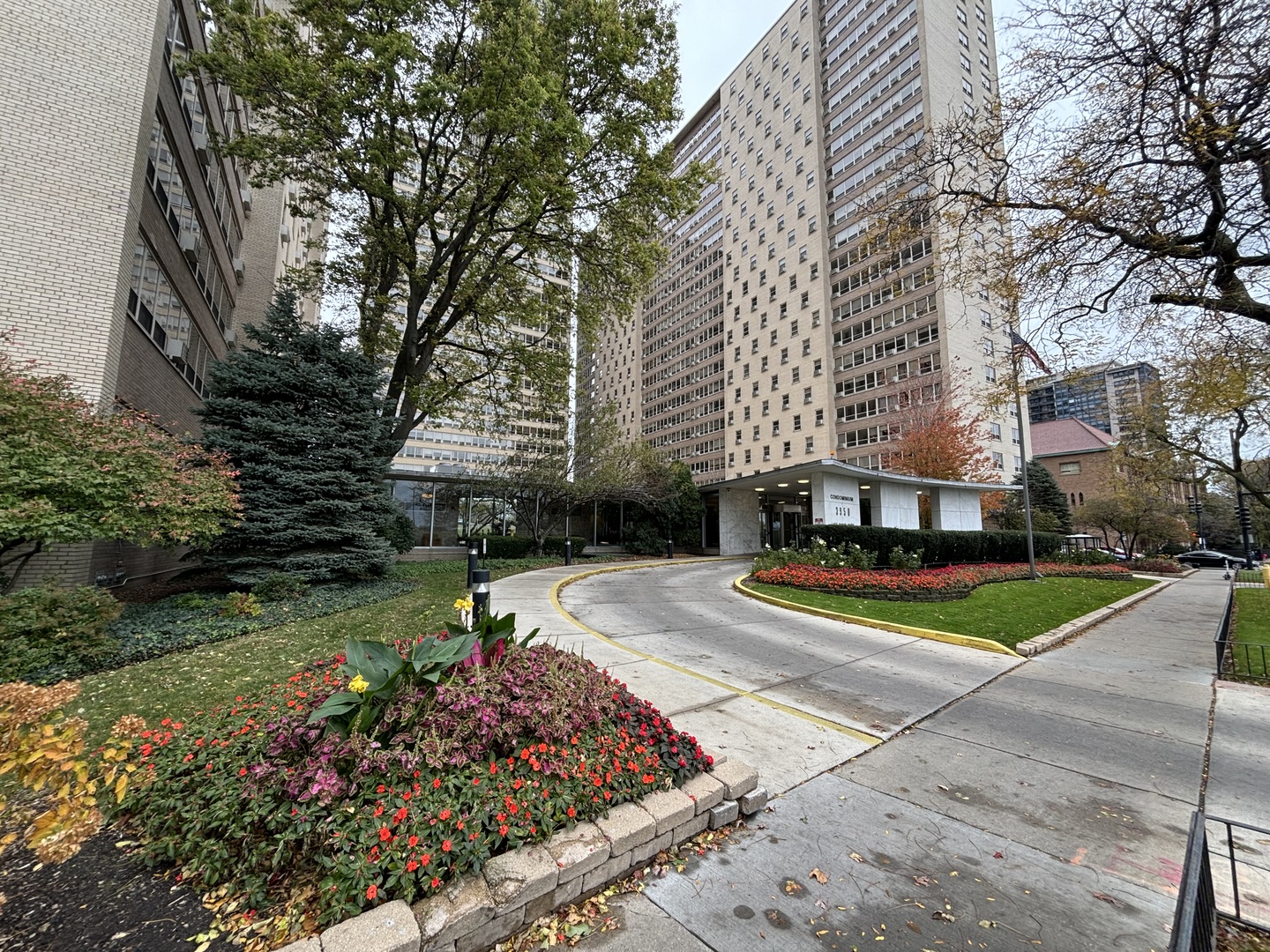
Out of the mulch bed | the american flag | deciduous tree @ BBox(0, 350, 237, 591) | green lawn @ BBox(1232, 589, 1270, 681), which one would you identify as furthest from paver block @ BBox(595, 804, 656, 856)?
green lawn @ BBox(1232, 589, 1270, 681)

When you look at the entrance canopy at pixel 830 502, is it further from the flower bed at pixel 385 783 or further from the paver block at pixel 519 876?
the paver block at pixel 519 876

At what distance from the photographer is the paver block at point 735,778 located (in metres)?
3.32

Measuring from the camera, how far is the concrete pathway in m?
A: 2.46

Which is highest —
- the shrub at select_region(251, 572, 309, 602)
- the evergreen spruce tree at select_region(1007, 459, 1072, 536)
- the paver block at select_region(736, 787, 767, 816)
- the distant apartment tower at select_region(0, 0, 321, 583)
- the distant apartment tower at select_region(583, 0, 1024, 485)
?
the distant apartment tower at select_region(583, 0, 1024, 485)

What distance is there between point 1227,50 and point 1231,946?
7949 millimetres

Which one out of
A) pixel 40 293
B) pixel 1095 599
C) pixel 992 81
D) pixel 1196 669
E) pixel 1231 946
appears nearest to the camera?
pixel 1231 946

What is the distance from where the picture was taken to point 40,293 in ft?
30.7

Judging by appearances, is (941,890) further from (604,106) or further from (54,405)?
(604,106)

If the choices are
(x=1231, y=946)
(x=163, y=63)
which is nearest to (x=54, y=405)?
(x=163, y=63)

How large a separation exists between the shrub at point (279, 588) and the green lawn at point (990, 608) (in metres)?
10.6

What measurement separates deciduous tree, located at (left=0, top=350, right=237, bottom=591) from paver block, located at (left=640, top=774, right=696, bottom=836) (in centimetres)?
763

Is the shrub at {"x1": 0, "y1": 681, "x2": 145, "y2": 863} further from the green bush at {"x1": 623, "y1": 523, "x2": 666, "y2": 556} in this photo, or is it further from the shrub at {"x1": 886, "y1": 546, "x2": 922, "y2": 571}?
the green bush at {"x1": 623, "y1": 523, "x2": 666, "y2": 556}

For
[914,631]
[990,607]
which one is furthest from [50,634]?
[990,607]

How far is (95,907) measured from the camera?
2309mm
